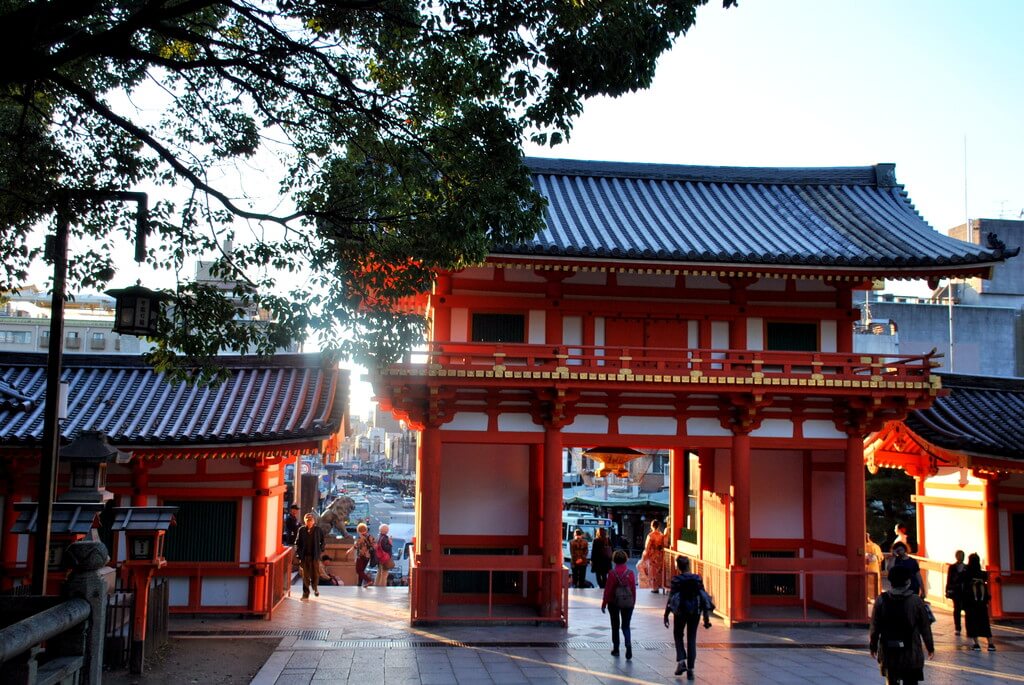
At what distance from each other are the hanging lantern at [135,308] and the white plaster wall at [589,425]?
9.86 m

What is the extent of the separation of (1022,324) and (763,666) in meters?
37.0

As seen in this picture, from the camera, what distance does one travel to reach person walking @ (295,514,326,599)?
817 inches

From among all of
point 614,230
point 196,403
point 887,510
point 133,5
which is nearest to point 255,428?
point 196,403

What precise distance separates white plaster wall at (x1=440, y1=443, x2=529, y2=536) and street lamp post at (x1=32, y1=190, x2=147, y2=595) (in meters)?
9.76

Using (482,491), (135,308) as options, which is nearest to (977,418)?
(482,491)

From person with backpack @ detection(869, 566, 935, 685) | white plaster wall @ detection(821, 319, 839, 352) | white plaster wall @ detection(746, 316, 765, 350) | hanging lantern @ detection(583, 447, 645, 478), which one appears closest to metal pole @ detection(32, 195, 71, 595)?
person with backpack @ detection(869, 566, 935, 685)

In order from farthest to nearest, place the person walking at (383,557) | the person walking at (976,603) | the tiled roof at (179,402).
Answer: the person walking at (383,557), the tiled roof at (179,402), the person walking at (976,603)

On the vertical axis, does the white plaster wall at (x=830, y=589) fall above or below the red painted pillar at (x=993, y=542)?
below

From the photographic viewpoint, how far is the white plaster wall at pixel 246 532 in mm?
18422

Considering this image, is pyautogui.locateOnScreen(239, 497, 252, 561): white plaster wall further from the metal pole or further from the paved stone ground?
the metal pole

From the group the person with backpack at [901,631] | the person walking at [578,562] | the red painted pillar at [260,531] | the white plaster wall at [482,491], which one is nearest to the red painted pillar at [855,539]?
the white plaster wall at [482,491]

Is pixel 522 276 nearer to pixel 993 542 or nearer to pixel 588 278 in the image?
pixel 588 278

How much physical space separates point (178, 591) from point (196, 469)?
2.45 m

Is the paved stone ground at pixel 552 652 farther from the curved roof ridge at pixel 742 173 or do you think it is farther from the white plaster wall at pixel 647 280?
the curved roof ridge at pixel 742 173
